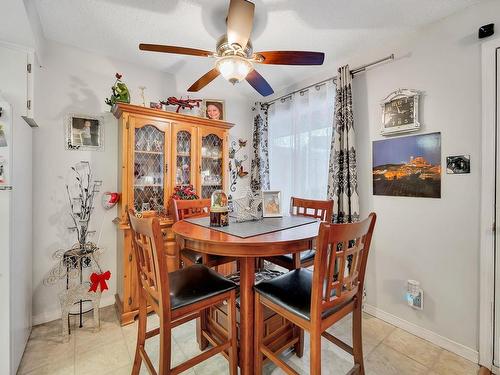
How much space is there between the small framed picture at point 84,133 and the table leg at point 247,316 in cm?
196

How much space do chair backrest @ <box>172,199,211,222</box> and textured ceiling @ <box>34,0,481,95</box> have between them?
1.45 m

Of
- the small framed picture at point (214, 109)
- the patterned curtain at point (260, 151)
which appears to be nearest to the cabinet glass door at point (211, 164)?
the small framed picture at point (214, 109)

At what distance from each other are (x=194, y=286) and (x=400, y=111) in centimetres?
216

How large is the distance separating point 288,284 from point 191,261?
89 cm

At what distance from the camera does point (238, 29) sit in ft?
4.60

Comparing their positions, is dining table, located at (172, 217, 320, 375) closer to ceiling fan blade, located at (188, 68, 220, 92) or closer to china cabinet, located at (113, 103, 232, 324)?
china cabinet, located at (113, 103, 232, 324)

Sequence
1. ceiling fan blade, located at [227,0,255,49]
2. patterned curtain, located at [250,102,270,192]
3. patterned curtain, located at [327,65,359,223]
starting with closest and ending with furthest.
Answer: ceiling fan blade, located at [227,0,255,49] < patterned curtain, located at [327,65,359,223] < patterned curtain, located at [250,102,270,192]

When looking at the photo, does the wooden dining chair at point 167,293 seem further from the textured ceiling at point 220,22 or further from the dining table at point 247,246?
Answer: the textured ceiling at point 220,22

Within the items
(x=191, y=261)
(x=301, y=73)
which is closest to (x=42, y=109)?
(x=191, y=261)

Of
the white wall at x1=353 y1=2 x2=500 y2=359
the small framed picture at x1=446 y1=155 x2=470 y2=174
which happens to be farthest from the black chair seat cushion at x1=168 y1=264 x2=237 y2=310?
the small framed picture at x1=446 y1=155 x2=470 y2=174

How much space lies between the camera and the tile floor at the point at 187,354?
1587 millimetres

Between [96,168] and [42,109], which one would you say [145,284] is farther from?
[42,109]

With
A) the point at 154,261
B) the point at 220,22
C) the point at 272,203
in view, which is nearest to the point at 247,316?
the point at 154,261

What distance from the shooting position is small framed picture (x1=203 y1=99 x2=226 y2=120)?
3.05m
